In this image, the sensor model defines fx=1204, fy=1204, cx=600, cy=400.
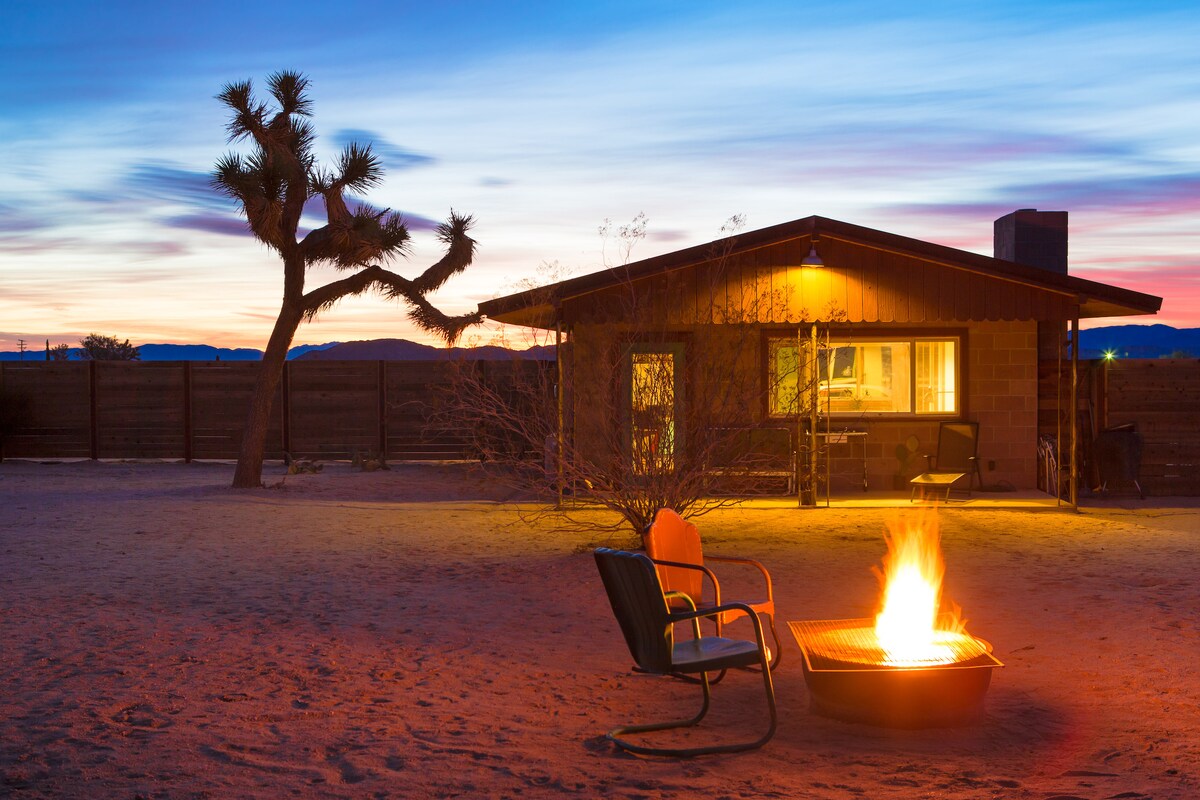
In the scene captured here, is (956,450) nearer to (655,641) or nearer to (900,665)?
(900,665)

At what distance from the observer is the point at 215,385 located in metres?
20.8

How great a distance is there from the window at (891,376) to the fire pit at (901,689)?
32.8ft

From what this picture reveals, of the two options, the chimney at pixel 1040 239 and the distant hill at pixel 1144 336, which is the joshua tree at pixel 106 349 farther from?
the distant hill at pixel 1144 336

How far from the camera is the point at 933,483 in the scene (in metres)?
13.7

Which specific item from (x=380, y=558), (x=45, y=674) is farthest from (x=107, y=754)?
(x=380, y=558)

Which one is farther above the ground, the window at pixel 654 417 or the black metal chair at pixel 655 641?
the window at pixel 654 417

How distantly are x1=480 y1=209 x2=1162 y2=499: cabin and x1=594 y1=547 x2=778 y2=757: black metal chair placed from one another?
467 cm

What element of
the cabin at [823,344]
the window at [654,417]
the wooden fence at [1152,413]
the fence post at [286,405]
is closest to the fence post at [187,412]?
the fence post at [286,405]

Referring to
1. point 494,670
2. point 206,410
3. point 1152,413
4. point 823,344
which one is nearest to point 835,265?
point 823,344

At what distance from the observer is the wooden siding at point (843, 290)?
13.7m

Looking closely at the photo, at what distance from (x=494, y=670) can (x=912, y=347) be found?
1044cm

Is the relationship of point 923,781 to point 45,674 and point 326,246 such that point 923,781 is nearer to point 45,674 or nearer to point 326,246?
point 45,674

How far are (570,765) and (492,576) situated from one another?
15.0 ft

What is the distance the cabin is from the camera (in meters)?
10.3
